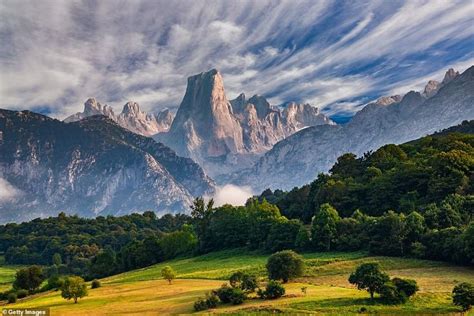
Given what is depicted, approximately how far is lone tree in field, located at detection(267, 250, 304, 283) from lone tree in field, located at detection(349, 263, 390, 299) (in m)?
13.4

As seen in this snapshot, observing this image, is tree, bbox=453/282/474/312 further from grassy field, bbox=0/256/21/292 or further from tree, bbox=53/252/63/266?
tree, bbox=53/252/63/266

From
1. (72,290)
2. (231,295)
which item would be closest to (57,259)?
(72,290)

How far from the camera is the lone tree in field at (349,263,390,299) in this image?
149 ft

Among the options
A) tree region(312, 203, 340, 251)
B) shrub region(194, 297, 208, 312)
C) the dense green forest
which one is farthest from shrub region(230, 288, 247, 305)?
tree region(312, 203, 340, 251)

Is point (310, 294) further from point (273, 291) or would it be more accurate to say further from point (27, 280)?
point (27, 280)

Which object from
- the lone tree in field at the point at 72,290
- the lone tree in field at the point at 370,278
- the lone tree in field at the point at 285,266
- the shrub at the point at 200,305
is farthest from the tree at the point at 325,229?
the lone tree in field at the point at 72,290

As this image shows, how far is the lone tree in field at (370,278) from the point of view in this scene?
45469 mm

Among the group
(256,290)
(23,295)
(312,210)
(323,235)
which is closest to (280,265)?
(256,290)

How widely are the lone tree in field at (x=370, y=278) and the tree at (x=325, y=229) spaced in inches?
1681

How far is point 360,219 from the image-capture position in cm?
9331

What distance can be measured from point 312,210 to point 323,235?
37.0 metres

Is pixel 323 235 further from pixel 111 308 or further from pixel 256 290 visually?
pixel 111 308

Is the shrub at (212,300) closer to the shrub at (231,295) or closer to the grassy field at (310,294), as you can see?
the shrub at (231,295)

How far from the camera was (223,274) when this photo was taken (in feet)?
244
